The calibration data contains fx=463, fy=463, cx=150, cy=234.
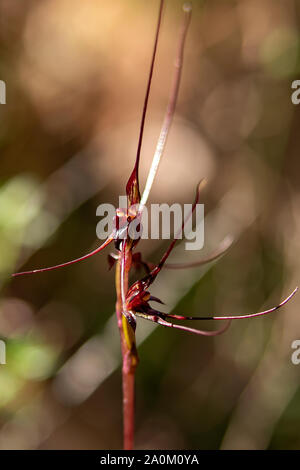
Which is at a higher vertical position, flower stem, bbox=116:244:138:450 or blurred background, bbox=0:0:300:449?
blurred background, bbox=0:0:300:449

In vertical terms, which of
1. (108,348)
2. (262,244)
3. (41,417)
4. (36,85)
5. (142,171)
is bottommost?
(41,417)

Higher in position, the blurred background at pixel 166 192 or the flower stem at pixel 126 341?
the blurred background at pixel 166 192

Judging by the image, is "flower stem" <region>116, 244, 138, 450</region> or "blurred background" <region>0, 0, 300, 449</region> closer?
"flower stem" <region>116, 244, 138, 450</region>

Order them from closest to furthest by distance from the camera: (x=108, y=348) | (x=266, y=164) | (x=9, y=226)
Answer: (x=9, y=226) → (x=108, y=348) → (x=266, y=164)

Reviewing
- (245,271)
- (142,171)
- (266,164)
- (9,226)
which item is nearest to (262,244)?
(245,271)

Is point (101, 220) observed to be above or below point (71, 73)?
below

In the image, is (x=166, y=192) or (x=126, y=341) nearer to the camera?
(x=126, y=341)

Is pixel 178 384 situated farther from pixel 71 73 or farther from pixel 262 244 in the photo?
pixel 71 73

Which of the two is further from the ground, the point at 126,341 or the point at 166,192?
the point at 166,192
